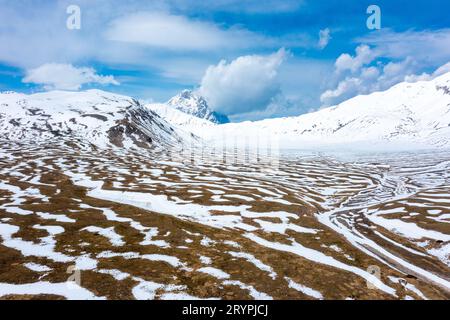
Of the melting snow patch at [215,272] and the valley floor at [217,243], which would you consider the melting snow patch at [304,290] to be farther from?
the melting snow patch at [215,272]

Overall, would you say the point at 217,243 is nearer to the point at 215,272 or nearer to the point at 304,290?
the point at 215,272

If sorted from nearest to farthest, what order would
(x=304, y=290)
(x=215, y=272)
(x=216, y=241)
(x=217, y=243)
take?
(x=304, y=290) → (x=215, y=272) → (x=217, y=243) → (x=216, y=241)

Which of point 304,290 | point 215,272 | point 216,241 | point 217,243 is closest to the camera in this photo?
point 304,290

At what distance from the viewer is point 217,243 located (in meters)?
30.1

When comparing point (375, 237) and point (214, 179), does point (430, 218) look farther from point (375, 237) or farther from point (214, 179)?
point (214, 179)

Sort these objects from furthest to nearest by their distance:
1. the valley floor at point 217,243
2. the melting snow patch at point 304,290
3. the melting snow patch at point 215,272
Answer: the melting snow patch at point 215,272, the valley floor at point 217,243, the melting snow patch at point 304,290

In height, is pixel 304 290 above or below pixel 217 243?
below

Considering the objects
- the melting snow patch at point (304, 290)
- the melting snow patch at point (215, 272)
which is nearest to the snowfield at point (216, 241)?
the melting snow patch at point (304, 290)

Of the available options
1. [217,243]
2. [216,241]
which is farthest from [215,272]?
[216,241]

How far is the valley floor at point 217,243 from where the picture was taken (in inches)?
822

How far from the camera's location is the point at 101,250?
2656 centimetres

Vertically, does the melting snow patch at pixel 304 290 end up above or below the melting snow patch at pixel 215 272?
below
